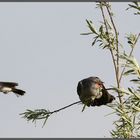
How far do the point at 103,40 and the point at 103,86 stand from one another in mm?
896

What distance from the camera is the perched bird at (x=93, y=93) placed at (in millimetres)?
5594

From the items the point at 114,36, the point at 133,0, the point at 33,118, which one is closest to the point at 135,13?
the point at 133,0

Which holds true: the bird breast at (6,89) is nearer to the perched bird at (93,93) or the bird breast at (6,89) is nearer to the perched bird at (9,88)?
the perched bird at (9,88)

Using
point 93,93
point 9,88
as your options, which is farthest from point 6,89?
point 93,93

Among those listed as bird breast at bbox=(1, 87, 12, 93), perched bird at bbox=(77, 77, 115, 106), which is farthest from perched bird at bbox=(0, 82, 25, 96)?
perched bird at bbox=(77, 77, 115, 106)

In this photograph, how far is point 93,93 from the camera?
18.4ft

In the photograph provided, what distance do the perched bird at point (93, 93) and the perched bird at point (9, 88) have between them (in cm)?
93

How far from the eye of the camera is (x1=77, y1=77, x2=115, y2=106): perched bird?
18.4 feet

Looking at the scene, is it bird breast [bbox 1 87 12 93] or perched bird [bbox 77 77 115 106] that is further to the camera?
bird breast [bbox 1 87 12 93]

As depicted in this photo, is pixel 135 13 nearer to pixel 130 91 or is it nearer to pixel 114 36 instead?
pixel 114 36

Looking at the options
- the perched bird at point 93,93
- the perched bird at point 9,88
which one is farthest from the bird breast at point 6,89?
the perched bird at point 93,93

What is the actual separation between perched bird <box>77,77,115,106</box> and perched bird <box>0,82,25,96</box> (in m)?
0.93

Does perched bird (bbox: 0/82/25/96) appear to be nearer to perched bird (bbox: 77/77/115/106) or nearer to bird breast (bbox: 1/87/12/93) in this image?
bird breast (bbox: 1/87/12/93)

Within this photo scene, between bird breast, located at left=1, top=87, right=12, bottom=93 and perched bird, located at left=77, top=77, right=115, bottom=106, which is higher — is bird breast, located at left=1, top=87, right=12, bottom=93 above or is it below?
above
